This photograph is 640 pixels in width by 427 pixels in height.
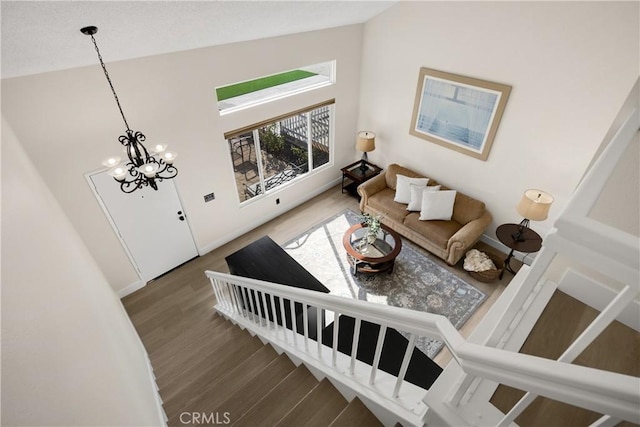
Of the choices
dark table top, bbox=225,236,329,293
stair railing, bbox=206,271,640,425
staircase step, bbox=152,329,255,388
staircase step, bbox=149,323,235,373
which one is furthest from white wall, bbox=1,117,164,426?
dark table top, bbox=225,236,329,293

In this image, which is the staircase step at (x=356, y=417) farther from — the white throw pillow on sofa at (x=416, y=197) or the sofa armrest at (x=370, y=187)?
the sofa armrest at (x=370, y=187)

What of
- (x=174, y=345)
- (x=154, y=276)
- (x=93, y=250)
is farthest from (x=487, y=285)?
(x=93, y=250)

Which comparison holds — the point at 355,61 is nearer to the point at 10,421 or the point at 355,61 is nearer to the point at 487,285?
the point at 487,285

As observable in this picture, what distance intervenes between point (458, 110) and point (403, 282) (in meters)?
2.68

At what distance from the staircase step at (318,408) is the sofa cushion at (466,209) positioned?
12.6 feet

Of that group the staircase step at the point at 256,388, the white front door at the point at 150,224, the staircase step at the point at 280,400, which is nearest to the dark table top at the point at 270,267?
the white front door at the point at 150,224

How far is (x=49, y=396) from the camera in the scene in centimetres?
74

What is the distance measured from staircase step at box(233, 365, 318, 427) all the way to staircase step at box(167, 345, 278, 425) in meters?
0.35

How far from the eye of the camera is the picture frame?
4.42 meters

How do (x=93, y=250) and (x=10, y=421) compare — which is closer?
(x=10, y=421)

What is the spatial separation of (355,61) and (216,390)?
532 centimetres

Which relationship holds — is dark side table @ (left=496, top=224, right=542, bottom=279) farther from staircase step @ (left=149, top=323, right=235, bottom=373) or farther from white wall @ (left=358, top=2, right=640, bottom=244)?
staircase step @ (left=149, top=323, right=235, bottom=373)

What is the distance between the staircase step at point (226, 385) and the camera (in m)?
2.41

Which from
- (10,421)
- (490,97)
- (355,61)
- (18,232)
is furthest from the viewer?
(355,61)
